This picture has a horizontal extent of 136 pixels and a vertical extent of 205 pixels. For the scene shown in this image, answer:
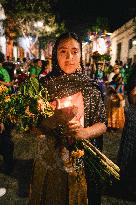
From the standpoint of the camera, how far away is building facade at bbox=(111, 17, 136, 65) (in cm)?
2498

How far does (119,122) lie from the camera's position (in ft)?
30.2

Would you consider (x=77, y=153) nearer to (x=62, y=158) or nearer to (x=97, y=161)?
(x=62, y=158)

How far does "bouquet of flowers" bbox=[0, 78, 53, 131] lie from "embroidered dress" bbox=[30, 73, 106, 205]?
124mm

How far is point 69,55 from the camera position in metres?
2.31

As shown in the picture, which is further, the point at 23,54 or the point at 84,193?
the point at 23,54

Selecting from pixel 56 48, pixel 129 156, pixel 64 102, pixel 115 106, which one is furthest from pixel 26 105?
pixel 115 106

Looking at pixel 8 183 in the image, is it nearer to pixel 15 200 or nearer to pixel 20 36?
pixel 15 200

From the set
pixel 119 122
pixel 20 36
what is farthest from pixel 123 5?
pixel 119 122

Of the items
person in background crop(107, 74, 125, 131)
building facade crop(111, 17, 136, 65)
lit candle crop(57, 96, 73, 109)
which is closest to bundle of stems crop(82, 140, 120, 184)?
lit candle crop(57, 96, 73, 109)

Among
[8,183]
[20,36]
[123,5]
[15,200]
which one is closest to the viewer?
[15,200]

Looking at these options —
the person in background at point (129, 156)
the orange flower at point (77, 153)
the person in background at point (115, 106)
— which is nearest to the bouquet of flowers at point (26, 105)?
the orange flower at point (77, 153)

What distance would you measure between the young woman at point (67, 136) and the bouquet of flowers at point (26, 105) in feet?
0.37

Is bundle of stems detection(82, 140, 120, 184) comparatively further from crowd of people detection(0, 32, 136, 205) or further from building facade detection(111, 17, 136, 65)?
building facade detection(111, 17, 136, 65)

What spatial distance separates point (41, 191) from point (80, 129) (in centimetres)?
56
